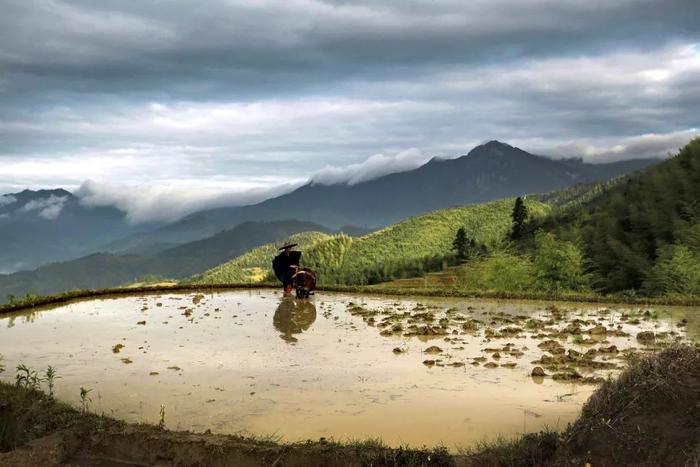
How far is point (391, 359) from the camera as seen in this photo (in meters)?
11.8

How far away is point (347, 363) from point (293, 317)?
7.24 metres

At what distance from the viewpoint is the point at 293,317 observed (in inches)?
732

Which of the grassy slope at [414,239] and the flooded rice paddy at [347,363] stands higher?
the grassy slope at [414,239]

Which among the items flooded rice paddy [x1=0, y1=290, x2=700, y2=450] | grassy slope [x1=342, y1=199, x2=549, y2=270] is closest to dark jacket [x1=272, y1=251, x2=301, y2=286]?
flooded rice paddy [x1=0, y1=290, x2=700, y2=450]

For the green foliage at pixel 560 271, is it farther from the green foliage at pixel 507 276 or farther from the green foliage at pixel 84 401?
the green foliage at pixel 84 401

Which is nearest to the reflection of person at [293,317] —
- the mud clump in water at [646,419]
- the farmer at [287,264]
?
the farmer at [287,264]

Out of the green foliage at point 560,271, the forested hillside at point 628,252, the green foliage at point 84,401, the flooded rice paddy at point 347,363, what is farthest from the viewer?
the forested hillside at point 628,252

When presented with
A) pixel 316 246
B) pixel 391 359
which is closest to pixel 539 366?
pixel 391 359

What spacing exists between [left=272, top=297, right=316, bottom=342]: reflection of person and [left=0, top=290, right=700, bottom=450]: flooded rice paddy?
13 cm

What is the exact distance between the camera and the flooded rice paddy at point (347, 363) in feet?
26.7

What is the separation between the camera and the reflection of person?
15711 millimetres

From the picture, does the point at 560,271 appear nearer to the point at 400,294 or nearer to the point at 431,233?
the point at 400,294

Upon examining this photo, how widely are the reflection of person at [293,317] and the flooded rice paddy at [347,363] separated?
5.1 inches

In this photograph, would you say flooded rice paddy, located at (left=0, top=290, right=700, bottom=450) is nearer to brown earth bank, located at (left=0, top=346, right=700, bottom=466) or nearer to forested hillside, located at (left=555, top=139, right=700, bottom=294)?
brown earth bank, located at (left=0, top=346, right=700, bottom=466)
